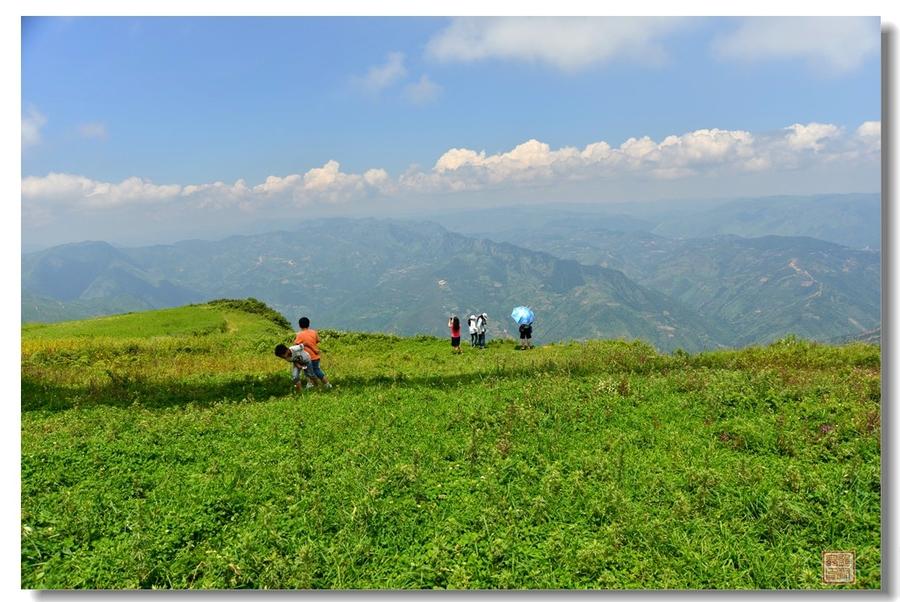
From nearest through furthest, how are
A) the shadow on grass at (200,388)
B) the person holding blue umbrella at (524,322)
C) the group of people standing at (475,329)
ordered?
the shadow on grass at (200,388) → the person holding blue umbrella at (524,322) → the group of people standing at (475,329)

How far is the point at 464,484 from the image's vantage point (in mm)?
8930

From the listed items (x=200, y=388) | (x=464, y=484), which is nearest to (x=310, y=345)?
(x=200, y=388)

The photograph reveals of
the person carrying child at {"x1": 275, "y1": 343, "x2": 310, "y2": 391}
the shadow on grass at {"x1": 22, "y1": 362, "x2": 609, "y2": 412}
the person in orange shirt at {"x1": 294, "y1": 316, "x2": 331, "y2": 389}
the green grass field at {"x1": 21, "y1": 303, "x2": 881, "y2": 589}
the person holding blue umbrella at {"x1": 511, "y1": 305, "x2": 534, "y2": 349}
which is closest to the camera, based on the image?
the green grass field at {"x1": 21, "y1": 303, "x2": 881, "y2": 589}

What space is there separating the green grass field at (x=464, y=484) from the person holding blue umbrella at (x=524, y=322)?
11.1 metres

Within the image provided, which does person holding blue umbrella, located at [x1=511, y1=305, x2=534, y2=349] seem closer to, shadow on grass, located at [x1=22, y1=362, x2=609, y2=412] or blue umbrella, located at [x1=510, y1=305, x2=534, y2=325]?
blue umbrella, located at [x1=510, y1=305, x2=534, y2=325]

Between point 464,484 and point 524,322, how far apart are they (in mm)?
18785

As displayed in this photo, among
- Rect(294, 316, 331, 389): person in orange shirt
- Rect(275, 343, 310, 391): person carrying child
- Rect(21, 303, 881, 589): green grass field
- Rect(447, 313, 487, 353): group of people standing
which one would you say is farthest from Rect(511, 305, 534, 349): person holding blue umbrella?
Rect(275, 343, 310, 391): person carrying child

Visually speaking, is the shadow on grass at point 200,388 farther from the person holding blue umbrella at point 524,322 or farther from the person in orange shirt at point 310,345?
the person holding blue umbrella at point 524,322

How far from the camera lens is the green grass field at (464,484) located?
700 cm

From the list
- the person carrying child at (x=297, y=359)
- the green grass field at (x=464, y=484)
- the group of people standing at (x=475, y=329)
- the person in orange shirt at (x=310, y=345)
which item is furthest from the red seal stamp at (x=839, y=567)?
the group of people standing at (x=475, y=329)

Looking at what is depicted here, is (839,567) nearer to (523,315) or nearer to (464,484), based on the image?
(464,484)

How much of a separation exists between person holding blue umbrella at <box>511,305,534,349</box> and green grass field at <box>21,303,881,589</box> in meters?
11.1

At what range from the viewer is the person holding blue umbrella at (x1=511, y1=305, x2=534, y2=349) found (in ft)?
89.0

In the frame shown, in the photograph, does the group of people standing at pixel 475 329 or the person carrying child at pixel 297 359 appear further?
the group of people standing at pixel 475 329
